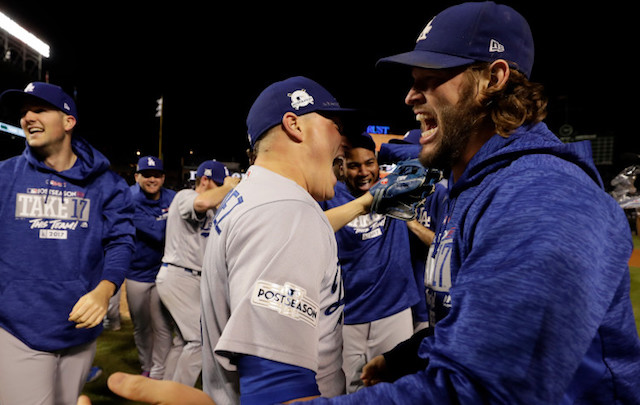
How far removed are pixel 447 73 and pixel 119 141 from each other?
3965 centimetres

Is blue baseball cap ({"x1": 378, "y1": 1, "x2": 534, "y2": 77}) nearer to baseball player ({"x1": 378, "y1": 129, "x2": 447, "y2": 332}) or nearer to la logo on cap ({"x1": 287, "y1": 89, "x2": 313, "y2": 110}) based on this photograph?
la logo on cap ({"x1": 287, "y1": 89, "x2": 313, "y2": 110})

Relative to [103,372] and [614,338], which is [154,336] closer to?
[103,372]

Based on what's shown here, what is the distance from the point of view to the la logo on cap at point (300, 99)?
5.68 feet

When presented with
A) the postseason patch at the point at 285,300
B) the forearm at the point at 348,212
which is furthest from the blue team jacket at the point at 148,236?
the postseason patch at the point at 285,300

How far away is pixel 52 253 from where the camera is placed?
2498mm

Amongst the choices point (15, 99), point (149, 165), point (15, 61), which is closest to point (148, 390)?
point (15, 99)

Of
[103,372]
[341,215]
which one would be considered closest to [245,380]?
[341,215]

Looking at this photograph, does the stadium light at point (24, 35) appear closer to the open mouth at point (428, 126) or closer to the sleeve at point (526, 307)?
the open mouth at point (428, 126)

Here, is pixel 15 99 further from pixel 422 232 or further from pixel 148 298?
pixel 422 232

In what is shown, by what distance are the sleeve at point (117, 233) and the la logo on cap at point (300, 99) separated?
2.00 metres

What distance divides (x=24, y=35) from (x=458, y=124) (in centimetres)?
2793

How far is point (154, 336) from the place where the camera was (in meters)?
4.86

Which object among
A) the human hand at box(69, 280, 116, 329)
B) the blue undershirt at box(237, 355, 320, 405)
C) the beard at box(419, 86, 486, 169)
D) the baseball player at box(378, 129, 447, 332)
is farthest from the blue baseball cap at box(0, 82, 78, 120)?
the baseball player at box(378, 129, 447, 332)

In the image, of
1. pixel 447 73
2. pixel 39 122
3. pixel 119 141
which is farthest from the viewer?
pixel 119 141
